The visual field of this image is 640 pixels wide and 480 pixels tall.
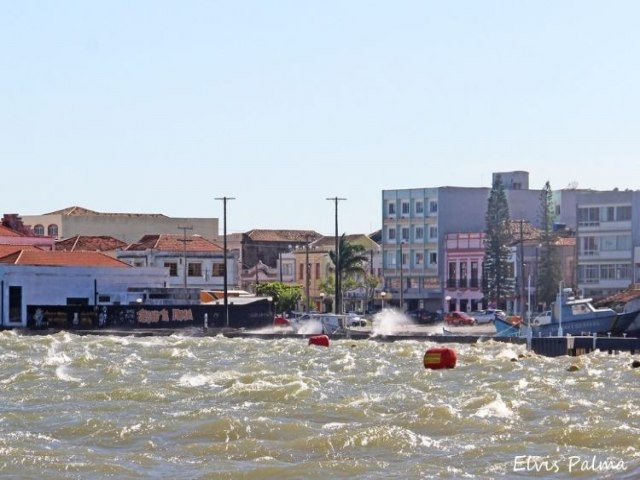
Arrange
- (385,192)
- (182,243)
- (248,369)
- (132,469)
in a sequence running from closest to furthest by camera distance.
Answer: (132,469) → (248,369) → (182,243) → (385,192)

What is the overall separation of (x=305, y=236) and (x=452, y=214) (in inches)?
1108

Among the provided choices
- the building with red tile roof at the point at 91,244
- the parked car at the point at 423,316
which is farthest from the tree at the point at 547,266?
the building with red tile roof at the point at 91,244

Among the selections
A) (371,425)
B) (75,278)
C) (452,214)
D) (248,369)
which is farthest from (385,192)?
(371,425)

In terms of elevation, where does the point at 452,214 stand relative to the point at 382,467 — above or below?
above

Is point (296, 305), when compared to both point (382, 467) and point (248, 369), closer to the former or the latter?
point (248, 369)

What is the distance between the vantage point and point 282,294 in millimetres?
121625

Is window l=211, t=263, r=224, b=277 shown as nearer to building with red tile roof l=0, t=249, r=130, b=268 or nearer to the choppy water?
building with red tile roof l=0, t=249, r=130, b=268

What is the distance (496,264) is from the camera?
11619 cm

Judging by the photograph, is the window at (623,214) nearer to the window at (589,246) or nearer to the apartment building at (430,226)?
the window at (589,246)

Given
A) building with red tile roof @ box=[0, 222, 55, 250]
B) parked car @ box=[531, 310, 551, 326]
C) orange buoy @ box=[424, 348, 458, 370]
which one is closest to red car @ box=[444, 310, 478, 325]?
parked car @ box=[531, 310, 551, 326]

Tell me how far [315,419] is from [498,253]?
81.0 meters

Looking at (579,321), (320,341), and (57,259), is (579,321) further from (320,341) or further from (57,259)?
(57,259)

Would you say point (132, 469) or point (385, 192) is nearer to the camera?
point (132, 469)

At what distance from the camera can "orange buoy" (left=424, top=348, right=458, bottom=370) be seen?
181 feet
